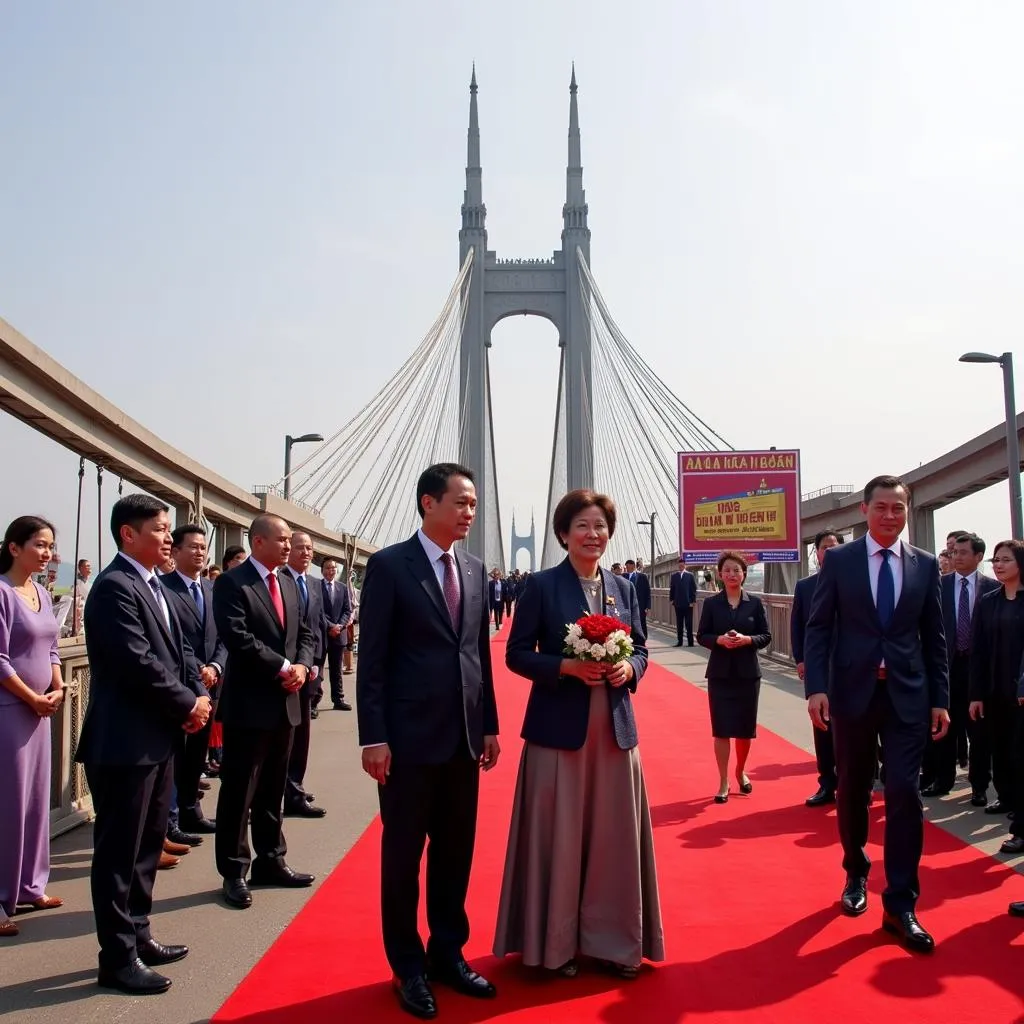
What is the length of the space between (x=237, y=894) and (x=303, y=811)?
1.49m

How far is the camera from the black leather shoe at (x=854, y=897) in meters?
3.65

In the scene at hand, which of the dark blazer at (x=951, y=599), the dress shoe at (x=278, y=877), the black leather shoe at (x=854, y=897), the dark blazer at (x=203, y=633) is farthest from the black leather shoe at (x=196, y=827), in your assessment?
the dark blazer at (x=951, y=599)

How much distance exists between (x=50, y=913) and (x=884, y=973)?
3.12 m

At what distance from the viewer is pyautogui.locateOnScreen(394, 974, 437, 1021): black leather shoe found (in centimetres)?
280

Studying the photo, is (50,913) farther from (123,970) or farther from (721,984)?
(721,984)

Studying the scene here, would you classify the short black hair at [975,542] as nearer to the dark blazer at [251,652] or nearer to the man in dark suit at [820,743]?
the man in dark suit at [820,743]

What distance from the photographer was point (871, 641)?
3.72m

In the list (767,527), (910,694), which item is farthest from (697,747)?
(767,527)

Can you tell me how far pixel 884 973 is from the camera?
3.10m

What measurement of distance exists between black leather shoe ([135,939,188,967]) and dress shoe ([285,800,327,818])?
6.73ft

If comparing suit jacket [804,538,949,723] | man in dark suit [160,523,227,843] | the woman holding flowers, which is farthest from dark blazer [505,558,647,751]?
man in dark suit [160,523,227,843]

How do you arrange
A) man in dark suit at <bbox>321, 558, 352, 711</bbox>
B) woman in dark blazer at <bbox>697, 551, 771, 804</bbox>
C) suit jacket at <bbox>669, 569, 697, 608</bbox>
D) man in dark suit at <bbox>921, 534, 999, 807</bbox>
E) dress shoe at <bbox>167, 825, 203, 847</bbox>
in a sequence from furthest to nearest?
1. suit jacket at <bbox>669, 569, 697, 608</bbox>
2. man in dark suit at <bbox>321, 558, 352, 711</bbox>
3. man in dark suit at <bbox>921, 534, 999, 807</bbox>
4. woman in dark blazer at <bbox>697, 551, 771, 804</bbox>
5. dress shoe at <bbox>167, 825, 203, 847</bbox>

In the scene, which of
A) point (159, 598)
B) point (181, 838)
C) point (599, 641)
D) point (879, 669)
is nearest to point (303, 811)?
point (181, 838)

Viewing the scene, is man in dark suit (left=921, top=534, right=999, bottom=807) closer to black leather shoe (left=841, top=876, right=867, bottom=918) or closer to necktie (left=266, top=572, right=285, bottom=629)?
black leather shoe (left=841, top=876, right=867, bottom=918)
